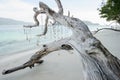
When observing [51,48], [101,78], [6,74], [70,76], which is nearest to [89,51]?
[101,78]

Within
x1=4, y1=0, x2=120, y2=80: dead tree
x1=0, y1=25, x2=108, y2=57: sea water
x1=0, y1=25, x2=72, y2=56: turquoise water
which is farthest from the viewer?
x1=0, y1=25, x2=72, y2=56: turquoise water

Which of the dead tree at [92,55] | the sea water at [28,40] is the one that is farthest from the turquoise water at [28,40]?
the dead tree at [92,55]

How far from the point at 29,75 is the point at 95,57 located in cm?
271

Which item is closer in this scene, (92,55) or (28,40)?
(92,55)

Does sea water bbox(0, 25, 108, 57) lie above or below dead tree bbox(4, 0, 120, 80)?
below

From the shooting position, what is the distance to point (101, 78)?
317 cm

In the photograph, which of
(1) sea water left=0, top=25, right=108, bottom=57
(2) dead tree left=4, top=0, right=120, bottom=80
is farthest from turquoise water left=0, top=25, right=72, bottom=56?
(2) dead tree left=4, top=0, right=120, bottom=80

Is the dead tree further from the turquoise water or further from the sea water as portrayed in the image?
the turquoise water

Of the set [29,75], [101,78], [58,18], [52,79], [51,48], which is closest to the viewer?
[101,78]

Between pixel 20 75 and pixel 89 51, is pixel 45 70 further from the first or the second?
pixel 89 51

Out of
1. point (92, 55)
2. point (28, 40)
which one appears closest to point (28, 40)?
point (28, 40)

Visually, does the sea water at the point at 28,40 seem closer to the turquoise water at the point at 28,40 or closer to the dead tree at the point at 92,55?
the turquoise water at the point at 28,40

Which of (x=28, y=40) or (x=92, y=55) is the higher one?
(x=92, y=55)

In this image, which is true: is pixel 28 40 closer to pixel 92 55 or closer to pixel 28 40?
pixel 28 40
